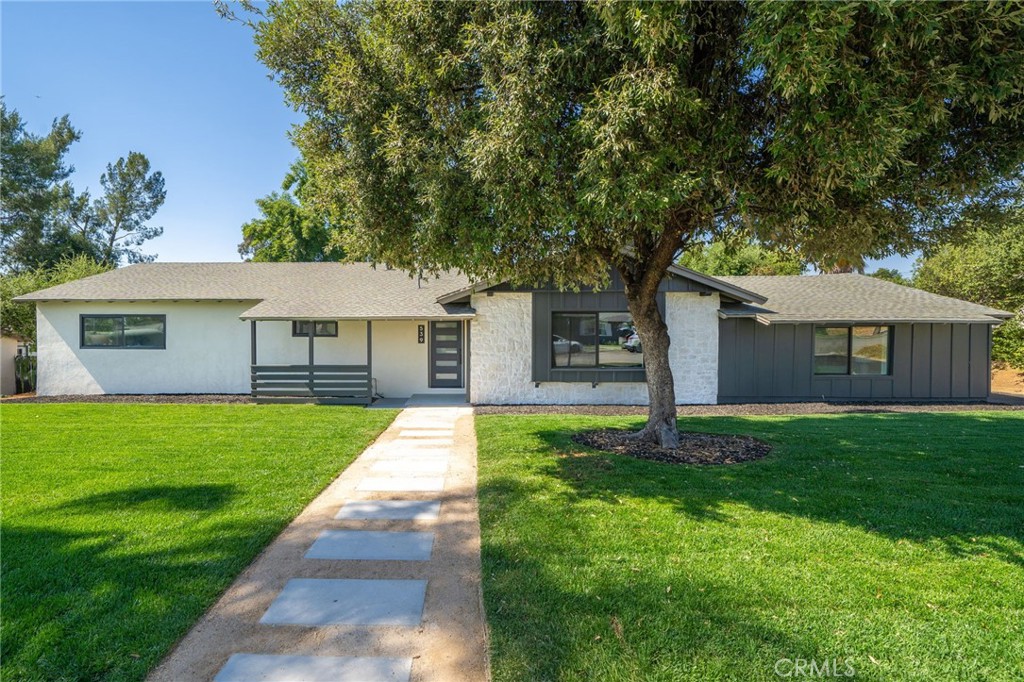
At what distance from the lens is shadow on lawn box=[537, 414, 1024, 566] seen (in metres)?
4.47

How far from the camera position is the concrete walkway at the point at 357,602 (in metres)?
2.61

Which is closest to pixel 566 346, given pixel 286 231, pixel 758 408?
pixel 758 408

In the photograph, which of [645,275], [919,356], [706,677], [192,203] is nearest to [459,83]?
[645,275]

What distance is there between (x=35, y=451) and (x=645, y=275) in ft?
30.9

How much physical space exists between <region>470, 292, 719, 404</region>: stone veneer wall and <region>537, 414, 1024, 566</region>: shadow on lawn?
12.0 ft

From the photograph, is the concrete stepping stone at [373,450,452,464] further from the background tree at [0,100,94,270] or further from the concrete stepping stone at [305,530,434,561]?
the background tree at [0,100,94,270]

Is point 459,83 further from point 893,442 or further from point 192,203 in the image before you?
point 192,203

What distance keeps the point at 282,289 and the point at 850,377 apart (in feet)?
53.9

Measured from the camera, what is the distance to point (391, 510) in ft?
16.5

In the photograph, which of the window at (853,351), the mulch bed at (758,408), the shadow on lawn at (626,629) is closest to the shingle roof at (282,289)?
the mulch bed at (758,408)

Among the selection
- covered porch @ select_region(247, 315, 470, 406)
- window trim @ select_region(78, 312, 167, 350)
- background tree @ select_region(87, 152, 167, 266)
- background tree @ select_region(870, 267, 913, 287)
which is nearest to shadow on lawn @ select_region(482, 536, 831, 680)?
covered porch @ select_region(247, 315, 470, 406)

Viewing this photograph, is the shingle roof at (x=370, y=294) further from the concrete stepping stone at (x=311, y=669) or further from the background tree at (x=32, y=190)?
the background tree at (x=32, y=190)

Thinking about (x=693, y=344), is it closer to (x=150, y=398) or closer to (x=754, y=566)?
(x=754, y=566)

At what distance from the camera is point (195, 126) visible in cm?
1202
